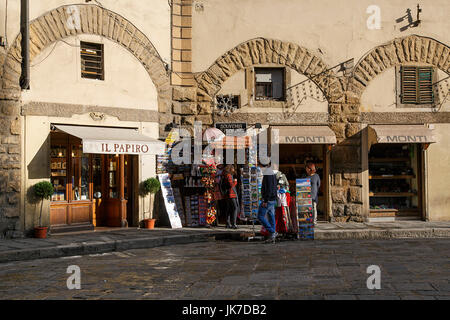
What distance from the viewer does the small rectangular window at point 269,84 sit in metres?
16.8

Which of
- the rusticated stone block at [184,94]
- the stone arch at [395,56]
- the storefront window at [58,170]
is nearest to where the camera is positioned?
the storefront window at [58,170]

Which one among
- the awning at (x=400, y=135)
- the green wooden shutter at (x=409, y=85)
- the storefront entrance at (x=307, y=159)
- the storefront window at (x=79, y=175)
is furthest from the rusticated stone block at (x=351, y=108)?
the storefront window at (x=79, y=175)

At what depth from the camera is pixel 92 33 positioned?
1480 centimetres

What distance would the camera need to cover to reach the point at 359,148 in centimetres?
1681

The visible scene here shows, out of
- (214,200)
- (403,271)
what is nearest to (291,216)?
(214,200)

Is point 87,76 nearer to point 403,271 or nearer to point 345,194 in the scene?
point 345,194

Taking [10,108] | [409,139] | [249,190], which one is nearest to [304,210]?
[249,190]

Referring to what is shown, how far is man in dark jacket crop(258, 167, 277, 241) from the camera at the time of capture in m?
13.0

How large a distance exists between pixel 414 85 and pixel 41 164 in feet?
34.2

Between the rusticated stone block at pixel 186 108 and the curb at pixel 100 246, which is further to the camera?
the rusticated stone block at pixel 186 108

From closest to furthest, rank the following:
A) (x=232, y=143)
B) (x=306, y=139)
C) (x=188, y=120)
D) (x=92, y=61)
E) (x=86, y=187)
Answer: (x=92, y=61), (x=86, y=187), (x=232, y=143), (x=306, y=139), (x=188, y=120)

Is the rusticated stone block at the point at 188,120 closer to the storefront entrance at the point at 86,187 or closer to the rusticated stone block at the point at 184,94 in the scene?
the rusticated stone block at the point at 184,94

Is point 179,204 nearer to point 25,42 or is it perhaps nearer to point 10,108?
point 10,108

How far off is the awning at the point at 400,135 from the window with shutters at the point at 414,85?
902 mm
